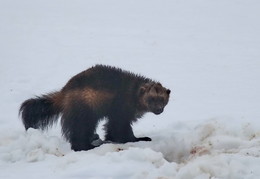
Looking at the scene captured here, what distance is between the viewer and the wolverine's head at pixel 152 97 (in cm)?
524

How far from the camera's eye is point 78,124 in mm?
4801

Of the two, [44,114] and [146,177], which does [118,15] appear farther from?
[146,177]

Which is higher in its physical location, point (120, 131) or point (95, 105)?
point (95, 105)

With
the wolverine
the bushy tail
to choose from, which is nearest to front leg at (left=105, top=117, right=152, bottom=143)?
the wolverine

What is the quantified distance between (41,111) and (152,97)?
3.88 feet

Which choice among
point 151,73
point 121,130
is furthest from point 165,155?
point 151,73

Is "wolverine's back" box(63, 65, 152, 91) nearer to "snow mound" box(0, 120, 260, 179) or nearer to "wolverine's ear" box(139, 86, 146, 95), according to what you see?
"wolverine's ear" box(139, 86, 146, 95)

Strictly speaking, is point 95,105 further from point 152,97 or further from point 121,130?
point 152,97

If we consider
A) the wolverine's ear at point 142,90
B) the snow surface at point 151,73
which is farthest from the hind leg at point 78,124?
the wolverine's ear at point 142,90

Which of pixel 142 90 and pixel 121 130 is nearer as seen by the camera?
pixel 121 130

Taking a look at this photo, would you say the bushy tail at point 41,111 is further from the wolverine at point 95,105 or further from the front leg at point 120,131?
the front leg at point 120,131

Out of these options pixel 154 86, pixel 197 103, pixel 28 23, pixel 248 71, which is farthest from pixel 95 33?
pixel 154 86

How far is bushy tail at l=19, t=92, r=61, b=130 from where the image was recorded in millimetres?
5012

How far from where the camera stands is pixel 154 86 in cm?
525
